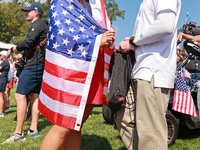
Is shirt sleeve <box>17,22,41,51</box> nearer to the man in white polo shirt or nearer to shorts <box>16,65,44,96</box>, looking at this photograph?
shorts <box>16,65,44,96</box>

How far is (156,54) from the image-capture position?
5.40 feet

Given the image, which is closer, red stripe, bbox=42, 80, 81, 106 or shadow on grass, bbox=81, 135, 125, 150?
red stripe, bbox=42, 80, 81, 106

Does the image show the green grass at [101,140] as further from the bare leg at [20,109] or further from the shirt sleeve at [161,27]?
the shirt sleeve at [161,27]

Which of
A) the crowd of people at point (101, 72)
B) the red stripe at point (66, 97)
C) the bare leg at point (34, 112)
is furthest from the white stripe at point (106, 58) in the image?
the bare leg at point (34, 112)

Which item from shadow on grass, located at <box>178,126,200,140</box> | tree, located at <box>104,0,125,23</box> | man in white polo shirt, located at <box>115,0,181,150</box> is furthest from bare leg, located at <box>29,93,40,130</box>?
tree, located at <box>104,0,125,23</box>

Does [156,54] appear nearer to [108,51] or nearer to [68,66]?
[108,51]

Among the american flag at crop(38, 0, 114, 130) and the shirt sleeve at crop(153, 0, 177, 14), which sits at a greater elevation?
the shirt sleeve at crop(153, 0, 177, 14)

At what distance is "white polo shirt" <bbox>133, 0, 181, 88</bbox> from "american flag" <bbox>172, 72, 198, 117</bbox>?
1586 millimetres

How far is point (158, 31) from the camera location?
5.17 feet

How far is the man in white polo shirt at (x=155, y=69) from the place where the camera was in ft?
5.20

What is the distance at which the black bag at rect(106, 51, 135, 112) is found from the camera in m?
1.76

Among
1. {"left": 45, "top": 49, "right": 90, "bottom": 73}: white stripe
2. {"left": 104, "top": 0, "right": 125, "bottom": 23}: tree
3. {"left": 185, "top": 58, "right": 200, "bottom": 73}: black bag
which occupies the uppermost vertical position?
{"left": 104, "top": 0, "right": 125, "bottom": 23}: tree

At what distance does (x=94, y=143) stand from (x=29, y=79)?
157 centimetres

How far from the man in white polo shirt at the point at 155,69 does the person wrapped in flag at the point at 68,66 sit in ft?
1.10
